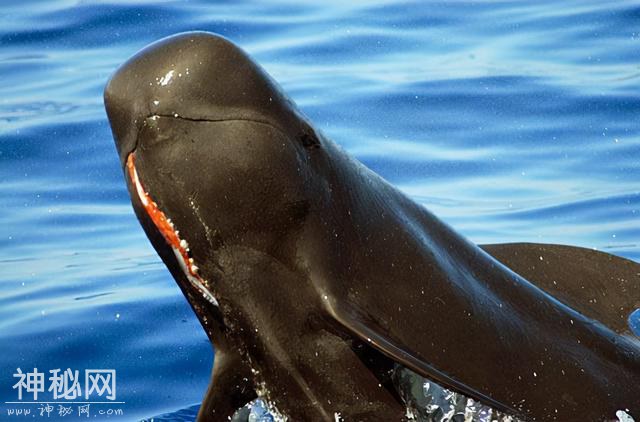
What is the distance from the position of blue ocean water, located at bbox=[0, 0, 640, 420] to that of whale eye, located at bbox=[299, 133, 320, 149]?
2.80m

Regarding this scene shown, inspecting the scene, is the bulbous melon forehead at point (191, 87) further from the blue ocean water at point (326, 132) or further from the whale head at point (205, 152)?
the blue ocean water at point (326, 132)

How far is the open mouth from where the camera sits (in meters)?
4.32

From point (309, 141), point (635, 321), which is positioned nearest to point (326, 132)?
point (635, 321)

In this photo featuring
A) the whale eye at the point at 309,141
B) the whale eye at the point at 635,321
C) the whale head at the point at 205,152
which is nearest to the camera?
the whale head at the point at 205,152

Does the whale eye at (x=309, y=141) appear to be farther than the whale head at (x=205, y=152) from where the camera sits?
Yes

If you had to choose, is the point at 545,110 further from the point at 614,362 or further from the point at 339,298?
the point at 339,298

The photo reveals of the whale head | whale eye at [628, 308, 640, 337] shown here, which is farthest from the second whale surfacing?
whale eye at [628, 308, 640, 337]

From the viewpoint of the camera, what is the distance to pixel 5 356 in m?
7.70

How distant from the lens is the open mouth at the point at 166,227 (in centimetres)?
432

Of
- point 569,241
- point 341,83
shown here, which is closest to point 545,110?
point 341,83

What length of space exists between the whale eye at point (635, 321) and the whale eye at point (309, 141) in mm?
1646

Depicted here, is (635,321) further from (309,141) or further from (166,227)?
(166,227)

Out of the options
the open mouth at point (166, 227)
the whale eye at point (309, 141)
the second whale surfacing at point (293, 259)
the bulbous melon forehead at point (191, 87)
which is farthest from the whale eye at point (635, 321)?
the open mouth at point (166, 227)

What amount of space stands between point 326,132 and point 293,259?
494cm
